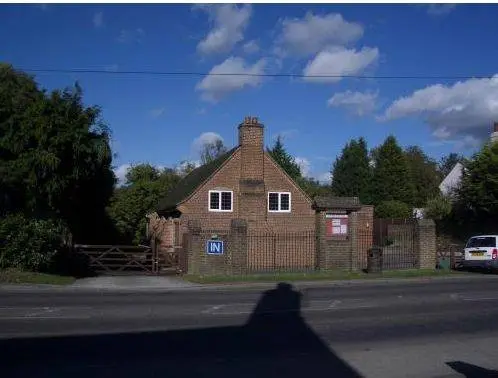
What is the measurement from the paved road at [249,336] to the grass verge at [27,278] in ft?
11.7

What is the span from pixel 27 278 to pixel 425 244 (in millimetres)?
18696

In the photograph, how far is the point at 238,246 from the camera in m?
27.0

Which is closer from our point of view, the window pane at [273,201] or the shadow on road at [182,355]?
the shadow on road at [182,355]

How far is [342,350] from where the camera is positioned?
32.0ft

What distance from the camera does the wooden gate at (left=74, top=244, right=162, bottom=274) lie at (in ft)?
89.9

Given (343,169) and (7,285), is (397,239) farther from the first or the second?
(343,169)

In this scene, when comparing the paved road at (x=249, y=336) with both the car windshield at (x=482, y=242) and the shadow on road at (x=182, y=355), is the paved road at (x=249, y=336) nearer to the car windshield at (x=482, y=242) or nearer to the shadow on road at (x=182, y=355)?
the shadow on road at (x=182, y=355)

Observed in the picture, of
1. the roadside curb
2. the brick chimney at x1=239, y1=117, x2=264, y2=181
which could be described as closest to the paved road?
the roadside curb

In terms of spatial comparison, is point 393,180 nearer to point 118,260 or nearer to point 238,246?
point 238,246

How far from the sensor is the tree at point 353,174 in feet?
233

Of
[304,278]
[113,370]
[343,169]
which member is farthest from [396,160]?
[113,370]

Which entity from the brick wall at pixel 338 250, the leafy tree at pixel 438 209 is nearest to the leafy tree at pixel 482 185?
the leafy tree at pixel 438 209

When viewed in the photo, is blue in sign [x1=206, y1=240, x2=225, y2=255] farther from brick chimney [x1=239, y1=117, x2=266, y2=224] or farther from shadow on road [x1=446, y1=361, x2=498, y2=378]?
shadow on road [x1=446, y1=361, x2=498, y2=378]

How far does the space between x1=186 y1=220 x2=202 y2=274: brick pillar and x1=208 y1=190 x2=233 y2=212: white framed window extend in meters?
4.87
